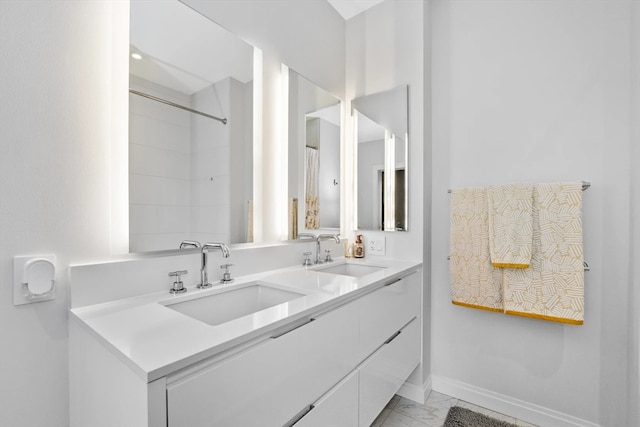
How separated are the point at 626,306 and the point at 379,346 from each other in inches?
47.1

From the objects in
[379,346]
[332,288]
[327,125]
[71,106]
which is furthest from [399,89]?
[71,106]

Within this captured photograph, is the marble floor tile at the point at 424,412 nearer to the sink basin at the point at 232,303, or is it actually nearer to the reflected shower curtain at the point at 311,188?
the sink basin at the point at 232,303

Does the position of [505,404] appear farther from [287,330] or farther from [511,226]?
[287,330]

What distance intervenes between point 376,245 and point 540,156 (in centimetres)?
105

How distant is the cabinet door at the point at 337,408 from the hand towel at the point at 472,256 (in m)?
0.89

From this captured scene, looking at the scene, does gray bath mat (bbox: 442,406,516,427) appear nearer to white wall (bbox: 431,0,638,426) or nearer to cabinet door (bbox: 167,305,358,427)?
white wall (bbox: 431,0,638,426)

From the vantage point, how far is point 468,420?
5.49ft

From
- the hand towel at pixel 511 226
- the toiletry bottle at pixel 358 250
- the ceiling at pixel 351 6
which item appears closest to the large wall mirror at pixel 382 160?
the toiletry bottle at pixel 358 250

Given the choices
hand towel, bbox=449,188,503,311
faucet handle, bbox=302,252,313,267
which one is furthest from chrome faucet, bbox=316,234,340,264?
hand towel, bbox=449,188,503,311

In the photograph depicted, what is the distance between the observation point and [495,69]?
1.79 metres

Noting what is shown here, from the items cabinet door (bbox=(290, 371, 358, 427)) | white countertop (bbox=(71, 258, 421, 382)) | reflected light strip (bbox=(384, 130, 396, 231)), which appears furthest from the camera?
reflected light strip (bbox=(384, 130, 396, 231))

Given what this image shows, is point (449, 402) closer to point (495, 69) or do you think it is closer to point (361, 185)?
point (361, 185)

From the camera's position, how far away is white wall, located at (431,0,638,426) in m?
1.48

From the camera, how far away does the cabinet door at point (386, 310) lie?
51.1 inches
